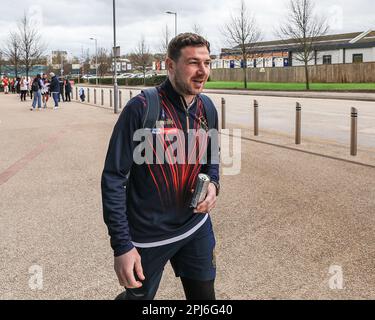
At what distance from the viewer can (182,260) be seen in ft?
8.38

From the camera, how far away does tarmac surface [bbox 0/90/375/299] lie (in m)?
3.81

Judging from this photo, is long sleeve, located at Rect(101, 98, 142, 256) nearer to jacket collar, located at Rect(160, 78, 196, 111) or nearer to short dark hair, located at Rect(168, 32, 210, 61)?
jacket collar, located at Rect(160, 78, 196, 111)

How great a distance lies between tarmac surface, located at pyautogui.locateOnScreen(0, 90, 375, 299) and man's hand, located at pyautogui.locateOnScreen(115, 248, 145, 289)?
4.63 ft

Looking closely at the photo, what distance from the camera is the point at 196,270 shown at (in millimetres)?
2516

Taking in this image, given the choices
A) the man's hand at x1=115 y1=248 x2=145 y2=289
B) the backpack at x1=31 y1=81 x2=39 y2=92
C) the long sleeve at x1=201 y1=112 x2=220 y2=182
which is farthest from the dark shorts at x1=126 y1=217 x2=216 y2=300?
the backpack at x1=31 y1=81 x2=39 y2=92

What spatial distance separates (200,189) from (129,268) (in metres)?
0.53

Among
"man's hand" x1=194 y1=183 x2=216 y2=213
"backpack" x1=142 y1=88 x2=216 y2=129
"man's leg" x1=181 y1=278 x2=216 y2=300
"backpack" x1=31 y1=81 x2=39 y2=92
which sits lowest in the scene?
"man's leg" x1=181 y1=278 x2=216 y2=300

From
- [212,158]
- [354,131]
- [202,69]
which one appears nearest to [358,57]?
[354,131]

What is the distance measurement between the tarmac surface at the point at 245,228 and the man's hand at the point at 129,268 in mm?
1410

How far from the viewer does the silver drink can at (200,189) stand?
240 cm

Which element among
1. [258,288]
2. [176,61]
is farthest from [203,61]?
[258,288]

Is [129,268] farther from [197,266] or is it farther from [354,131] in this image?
[354,131]

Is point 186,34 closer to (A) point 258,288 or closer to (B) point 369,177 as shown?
(A) point 258,288
